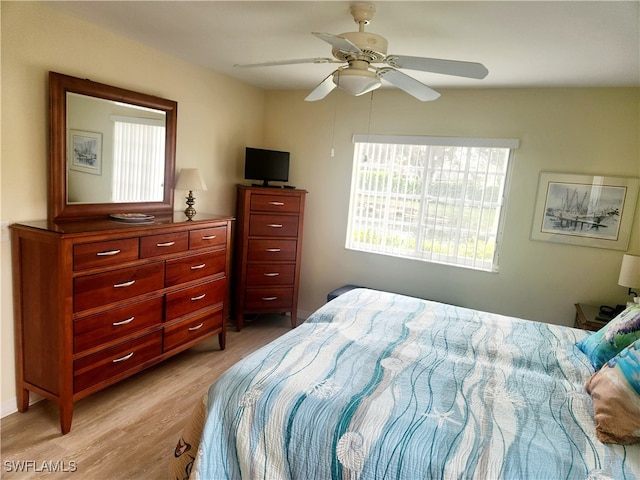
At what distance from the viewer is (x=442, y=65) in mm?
1838

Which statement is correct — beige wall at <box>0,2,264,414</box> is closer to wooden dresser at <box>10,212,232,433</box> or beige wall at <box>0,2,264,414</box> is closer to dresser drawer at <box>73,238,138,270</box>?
wooden dresser at <box>10,212,232,433</box>

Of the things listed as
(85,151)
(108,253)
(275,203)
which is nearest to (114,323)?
(108,253)

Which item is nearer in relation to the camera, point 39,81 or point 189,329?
point 39,81

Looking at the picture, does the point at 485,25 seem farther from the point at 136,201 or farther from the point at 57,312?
the point at 57,312

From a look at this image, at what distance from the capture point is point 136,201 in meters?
3.01

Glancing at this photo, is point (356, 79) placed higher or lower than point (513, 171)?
higher

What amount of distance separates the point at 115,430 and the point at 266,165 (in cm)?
254

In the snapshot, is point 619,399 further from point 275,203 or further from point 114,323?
point 275,203

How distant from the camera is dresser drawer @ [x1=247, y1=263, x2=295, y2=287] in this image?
3.90 metres

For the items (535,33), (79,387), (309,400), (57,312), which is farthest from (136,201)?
(535,33)

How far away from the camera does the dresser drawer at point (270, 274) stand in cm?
390

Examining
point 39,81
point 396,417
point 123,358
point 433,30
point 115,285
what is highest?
point 433,30

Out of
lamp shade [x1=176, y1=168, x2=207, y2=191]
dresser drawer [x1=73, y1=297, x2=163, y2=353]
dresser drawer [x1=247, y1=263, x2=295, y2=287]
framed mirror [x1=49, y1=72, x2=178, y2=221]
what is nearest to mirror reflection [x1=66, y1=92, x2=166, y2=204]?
framed mirror [x1=49, y1=72, x2=178, y2=221]

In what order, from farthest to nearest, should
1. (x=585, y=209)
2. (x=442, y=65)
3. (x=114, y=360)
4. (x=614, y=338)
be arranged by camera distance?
(x=585, y=209) < (x=114, y=360) < (x=614, y=338) < (x=442, y=65)
